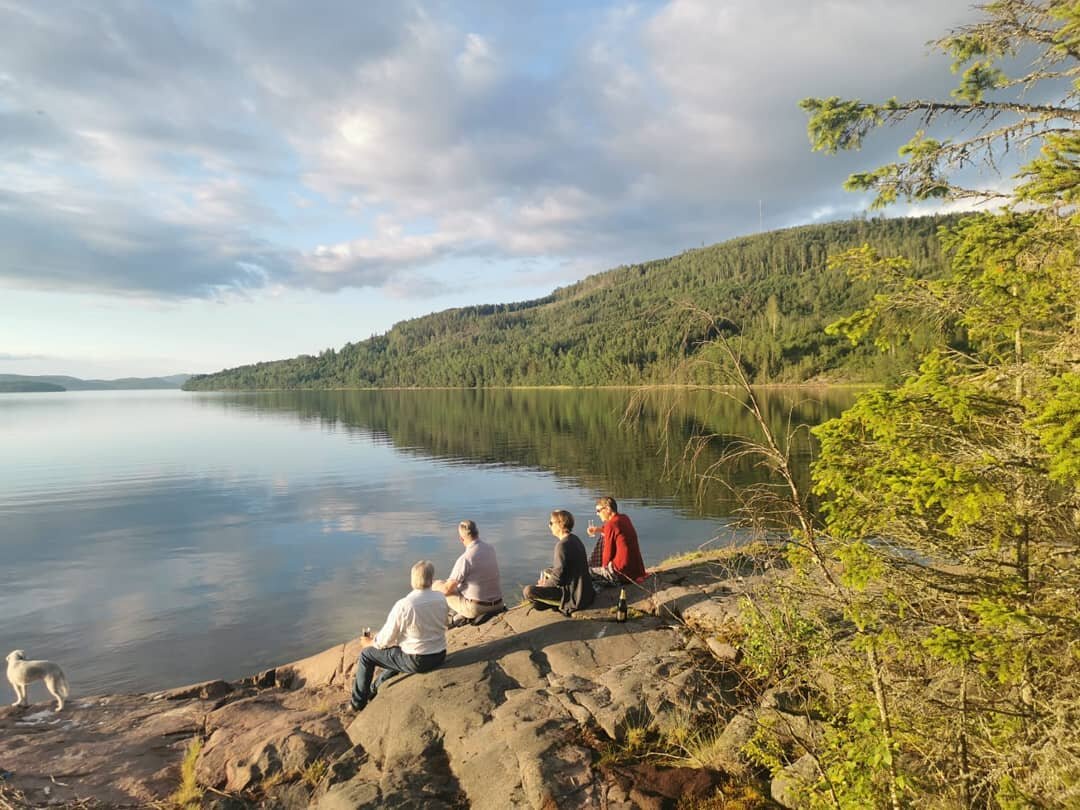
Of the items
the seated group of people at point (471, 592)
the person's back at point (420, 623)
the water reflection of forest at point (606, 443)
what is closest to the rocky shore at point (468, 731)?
the seated group of people at point (471, 592)

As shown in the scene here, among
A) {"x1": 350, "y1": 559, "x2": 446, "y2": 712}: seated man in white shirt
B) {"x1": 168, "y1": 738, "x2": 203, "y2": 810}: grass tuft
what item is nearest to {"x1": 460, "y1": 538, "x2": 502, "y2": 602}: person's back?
{"x1": 350, "y1": 559, "x2": 446, "y2": 712}: seated man in white shirt

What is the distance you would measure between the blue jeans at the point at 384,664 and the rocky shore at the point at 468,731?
0.55 feet

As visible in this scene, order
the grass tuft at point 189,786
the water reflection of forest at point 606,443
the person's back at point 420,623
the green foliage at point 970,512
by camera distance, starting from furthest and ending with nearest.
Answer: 1. the water reflection of forest at point 606,443
2. the person's back at point 420,623
3. the grass tuft at point 189,786
4. the green foliage at point 970,512

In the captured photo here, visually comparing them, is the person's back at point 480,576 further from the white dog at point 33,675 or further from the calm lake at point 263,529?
the white dog at point 33,675

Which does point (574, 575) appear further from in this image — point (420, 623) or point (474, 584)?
point (420, 623)

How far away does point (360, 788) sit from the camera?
5949 mm

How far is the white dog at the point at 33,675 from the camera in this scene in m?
9.25

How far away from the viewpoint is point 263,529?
22.5m

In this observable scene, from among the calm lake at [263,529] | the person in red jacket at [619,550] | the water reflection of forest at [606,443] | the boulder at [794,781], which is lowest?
the calm lake at [263,529]

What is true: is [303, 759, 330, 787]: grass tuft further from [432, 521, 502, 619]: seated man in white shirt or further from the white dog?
the white dog

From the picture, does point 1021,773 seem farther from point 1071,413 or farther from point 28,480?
point 28,480

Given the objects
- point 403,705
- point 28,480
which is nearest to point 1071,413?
point 403,705

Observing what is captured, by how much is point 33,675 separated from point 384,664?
19.6 ft

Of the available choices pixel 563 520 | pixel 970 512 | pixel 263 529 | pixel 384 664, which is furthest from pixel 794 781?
pixel 263 529
